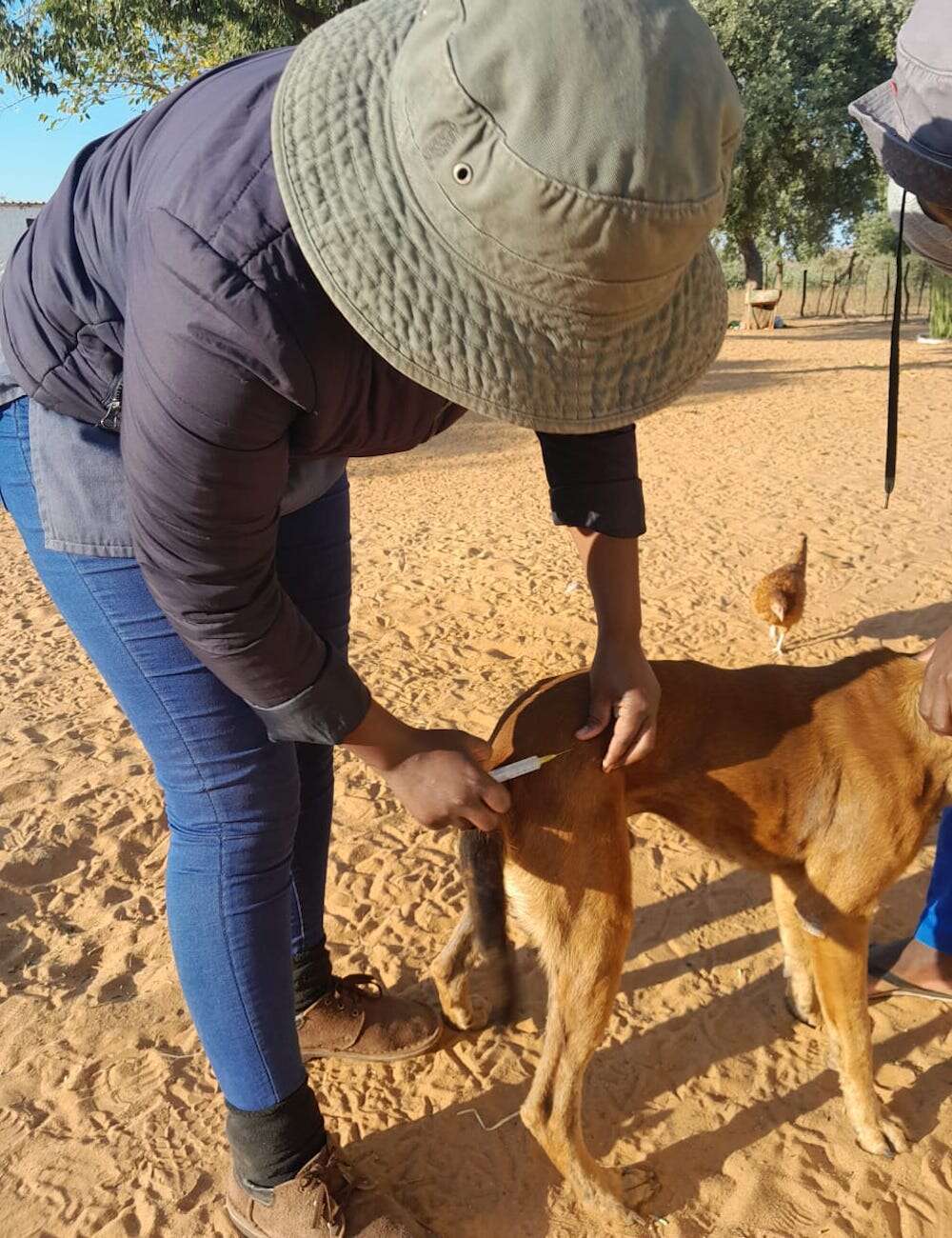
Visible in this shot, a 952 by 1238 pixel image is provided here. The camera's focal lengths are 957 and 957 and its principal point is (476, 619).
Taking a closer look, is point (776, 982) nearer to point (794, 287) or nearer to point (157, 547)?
point (157, 547)

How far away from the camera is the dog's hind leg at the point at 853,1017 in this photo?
106 inches

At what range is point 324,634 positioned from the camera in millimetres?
2463

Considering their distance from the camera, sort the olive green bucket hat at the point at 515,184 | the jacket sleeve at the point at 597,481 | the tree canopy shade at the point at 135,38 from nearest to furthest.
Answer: the olive green bucket hat at the point at 515,184 → the jacket sleeve at the point at 597,481 → the tree canopy shade at the point at 135,38

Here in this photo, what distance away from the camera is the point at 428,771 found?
188 centimetres

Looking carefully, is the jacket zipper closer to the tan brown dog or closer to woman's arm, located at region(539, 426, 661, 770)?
woman's arm, located at region(539, 426, 661, 770)

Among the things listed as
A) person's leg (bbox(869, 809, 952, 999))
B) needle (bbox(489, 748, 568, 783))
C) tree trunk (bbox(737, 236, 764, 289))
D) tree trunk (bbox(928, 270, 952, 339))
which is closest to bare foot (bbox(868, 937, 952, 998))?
person's leg (bbox(869, 809, 952, 999))

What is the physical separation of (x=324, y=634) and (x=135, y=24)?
46.2ft

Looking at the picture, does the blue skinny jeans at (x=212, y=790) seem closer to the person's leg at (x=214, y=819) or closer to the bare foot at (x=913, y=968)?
the person's leg at (x=214, y=819)

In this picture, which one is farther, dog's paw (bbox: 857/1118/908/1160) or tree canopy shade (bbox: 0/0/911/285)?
tree canopy shade (bbox: 0/0/911/285)

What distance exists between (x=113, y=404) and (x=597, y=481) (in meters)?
1.09

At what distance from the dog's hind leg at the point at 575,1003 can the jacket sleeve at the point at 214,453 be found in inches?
41.7

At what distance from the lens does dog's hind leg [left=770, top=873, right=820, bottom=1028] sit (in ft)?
10.1

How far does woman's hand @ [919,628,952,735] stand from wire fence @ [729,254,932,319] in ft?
100

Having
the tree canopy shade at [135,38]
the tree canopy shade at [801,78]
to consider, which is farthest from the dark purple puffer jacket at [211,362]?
the tree canopy shade at [801,78]
